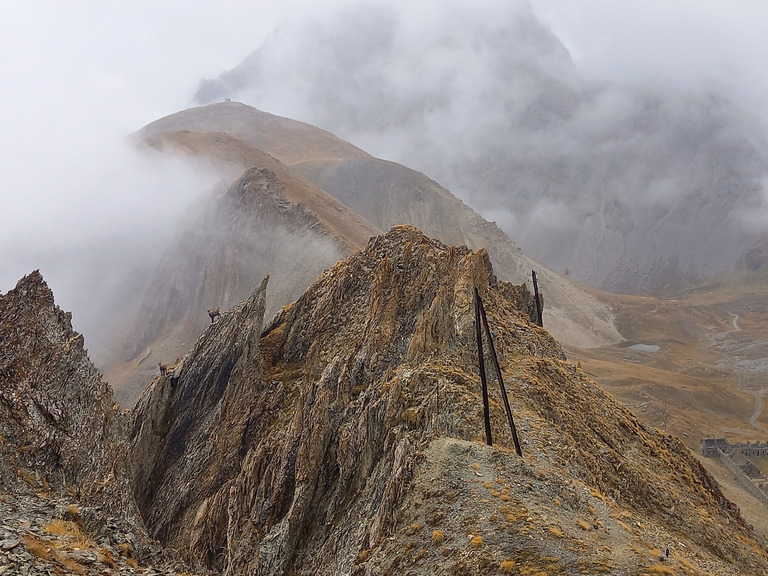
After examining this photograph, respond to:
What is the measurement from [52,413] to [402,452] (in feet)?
39.3

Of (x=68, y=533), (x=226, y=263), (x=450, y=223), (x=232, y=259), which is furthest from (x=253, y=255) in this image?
(x=68, y=533)

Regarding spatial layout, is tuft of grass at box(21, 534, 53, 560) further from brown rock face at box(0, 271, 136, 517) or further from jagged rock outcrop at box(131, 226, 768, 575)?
jagged rock outcrop at box(131, 226, 768, 575)

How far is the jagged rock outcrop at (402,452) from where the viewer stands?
1547 cm

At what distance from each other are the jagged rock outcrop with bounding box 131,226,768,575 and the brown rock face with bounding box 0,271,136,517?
7.04 m

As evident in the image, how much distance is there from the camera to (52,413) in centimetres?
1812

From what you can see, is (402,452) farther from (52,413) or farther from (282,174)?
(282,174)

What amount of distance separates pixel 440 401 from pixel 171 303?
108 m

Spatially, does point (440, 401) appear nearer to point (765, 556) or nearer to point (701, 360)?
point (765, 556)

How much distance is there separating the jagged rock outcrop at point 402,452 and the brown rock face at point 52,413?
23.1 feet

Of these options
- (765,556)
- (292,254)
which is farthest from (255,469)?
(292,254)

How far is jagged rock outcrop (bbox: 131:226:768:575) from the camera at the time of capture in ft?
50.8

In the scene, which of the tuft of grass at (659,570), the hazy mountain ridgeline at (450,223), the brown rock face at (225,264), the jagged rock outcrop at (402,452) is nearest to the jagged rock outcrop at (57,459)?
the jagged rock outcrop at (402,452)

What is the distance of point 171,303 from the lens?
386ft

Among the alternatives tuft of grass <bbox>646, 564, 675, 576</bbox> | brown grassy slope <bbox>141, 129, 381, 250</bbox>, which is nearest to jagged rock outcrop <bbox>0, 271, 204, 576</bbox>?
tuft of grass <bbox>646, 564, 675, 576</bbox>
